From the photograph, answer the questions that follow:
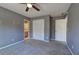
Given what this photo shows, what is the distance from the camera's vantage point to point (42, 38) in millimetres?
7207

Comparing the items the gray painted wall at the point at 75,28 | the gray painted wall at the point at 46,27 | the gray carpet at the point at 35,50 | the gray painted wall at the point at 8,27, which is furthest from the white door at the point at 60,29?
the gray painted wall at the point at 75,28

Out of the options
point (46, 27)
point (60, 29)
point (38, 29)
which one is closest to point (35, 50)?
point (46, 27)

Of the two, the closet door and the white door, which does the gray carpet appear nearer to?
Result: the white door

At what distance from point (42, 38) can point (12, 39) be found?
2.60 meters

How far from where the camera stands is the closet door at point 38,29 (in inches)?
285

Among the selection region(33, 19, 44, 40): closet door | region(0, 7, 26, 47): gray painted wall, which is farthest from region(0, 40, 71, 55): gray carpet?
region(33, 19, 44, 40): closet door

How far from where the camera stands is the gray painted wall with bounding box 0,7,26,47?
15.0ft

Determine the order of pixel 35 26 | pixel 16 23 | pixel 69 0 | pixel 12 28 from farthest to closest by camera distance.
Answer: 1. pixel 35 26
2. pixel 16 23
3. pixel 12 28
4. pixel 69 0

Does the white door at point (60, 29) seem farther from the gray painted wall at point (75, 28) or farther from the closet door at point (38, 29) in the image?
the gray painted wall at point (75, 28)

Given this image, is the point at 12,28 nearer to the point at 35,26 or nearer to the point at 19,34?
the point at 19,34

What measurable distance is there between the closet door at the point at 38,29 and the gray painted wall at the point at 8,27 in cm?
197

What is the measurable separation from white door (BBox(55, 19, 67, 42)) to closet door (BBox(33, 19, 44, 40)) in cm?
127
